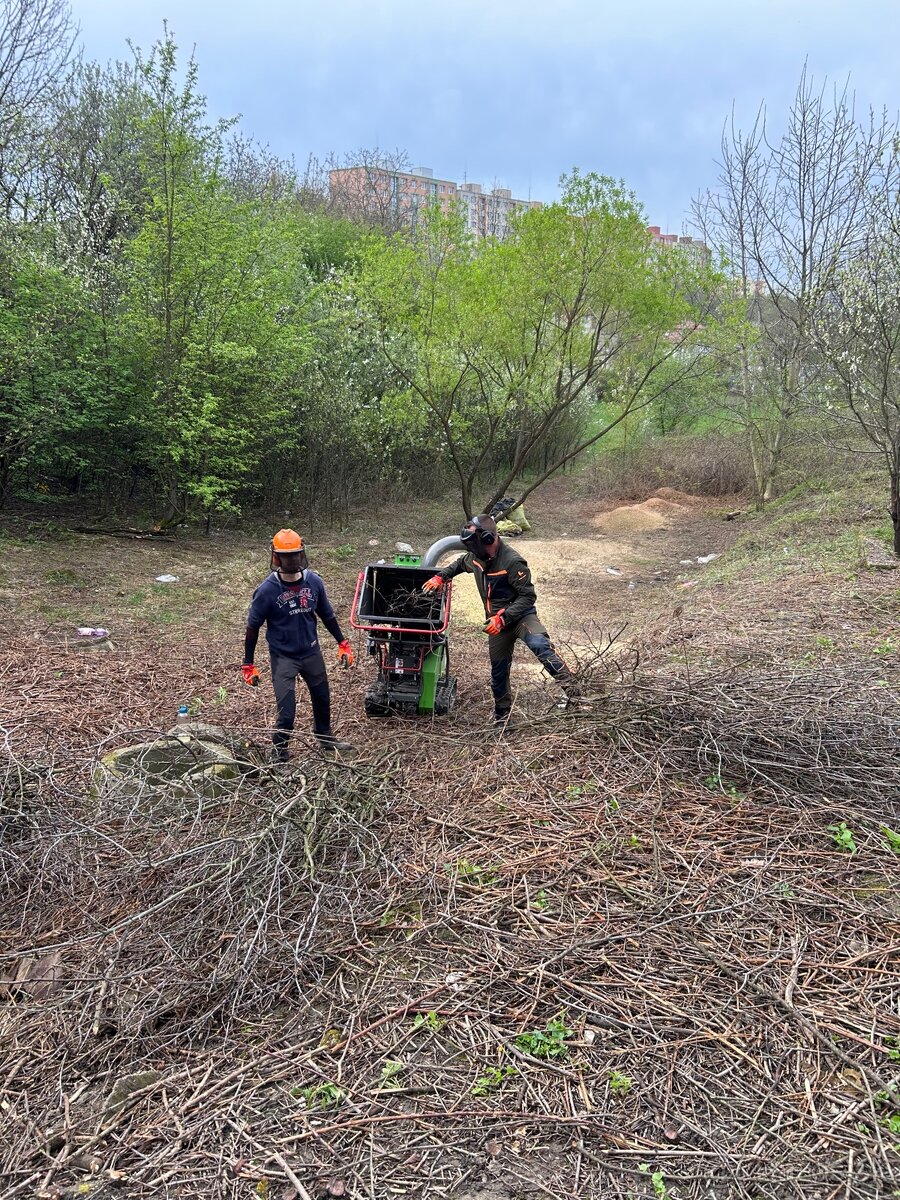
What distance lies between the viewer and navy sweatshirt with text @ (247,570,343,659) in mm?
4695

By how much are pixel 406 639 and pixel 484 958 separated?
2.82 meters

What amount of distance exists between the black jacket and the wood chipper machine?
32 cm

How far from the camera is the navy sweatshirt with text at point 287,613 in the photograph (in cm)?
470

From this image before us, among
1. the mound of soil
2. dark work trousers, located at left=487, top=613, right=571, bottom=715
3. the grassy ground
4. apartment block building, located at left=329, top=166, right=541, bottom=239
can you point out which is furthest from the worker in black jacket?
apartment block building, located at left=329, top=166, right=541, bottom=239

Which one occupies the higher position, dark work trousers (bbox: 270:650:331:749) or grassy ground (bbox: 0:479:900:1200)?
dark work trousers (bbox: 270:650:331:749)

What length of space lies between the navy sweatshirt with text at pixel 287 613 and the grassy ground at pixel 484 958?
2.94 feet

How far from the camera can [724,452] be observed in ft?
68.3

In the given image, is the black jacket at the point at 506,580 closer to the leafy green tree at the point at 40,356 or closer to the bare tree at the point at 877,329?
the bare tree at the point at 877,329

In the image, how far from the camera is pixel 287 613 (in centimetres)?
474

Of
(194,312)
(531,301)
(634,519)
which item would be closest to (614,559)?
(634,519)

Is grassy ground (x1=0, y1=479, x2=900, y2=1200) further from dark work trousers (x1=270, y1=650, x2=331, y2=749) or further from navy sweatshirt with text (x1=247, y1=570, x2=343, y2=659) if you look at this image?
navy sweatshirt with text (x1=247, y1=570, x2=343, y2=659)

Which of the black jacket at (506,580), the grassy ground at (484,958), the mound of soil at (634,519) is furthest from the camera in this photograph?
the mound of soil at (634,519)

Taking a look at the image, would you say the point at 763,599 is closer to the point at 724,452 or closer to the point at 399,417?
the point at 399,417

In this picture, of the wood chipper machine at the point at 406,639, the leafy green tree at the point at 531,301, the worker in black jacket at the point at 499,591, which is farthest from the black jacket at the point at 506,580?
the leafy green tree at the point at 531,301
